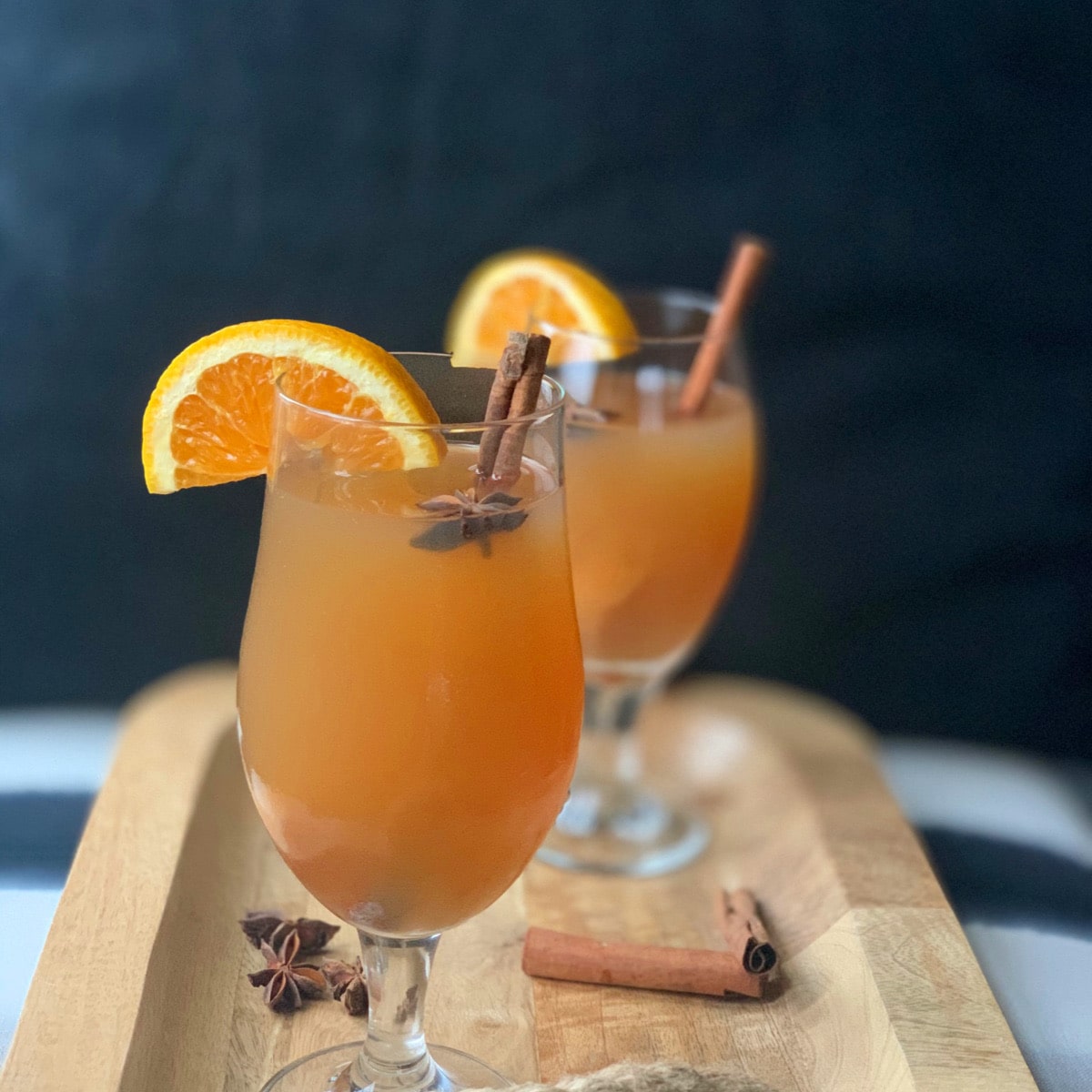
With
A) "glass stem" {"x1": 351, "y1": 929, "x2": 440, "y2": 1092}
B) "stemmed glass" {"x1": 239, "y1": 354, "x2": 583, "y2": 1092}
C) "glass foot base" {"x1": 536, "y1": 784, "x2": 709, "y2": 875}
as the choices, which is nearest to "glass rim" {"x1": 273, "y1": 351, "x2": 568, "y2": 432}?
"stemmed glass" {"x1": 239, "y1": 354, "x2": 583, "y2": 1092}

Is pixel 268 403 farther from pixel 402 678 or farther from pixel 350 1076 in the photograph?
pixel 350 1076

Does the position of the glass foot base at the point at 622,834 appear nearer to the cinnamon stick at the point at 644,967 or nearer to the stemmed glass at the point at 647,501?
the stemmed glass at the point at 647,501

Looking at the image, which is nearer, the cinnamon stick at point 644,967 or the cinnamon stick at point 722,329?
the cinnamon stick at point 644,967

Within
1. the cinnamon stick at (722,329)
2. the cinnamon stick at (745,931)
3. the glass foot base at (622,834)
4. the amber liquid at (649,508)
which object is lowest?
the glass foot base at (622,834)

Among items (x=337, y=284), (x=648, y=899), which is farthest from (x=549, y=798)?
(x=337, y=284)

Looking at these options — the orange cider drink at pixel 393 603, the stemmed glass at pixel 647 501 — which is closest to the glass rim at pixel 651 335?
the stemmed glass at pixel 647 501

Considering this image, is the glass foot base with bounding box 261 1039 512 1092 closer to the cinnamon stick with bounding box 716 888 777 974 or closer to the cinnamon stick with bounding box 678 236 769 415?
the cinnamon stick with bounding box 716 888 777 974
